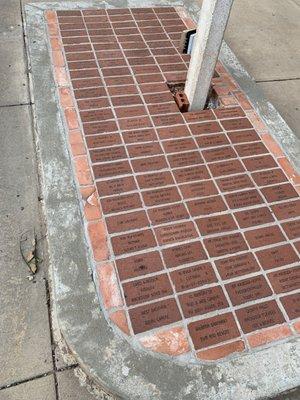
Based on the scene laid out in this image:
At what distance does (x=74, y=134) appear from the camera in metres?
2.64

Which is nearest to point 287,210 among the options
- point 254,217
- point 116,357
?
point 254,217

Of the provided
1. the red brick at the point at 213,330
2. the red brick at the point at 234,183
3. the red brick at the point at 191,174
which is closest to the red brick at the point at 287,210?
the red brick at the point at 234,183

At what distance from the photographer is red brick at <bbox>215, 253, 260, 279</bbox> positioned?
2.06 m

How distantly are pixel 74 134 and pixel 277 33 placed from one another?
283 centimetres

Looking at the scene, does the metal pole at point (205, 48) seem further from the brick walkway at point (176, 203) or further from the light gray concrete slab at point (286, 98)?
the light gray concrete slab at point (286, 98)

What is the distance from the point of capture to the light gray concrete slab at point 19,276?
5.94 feet

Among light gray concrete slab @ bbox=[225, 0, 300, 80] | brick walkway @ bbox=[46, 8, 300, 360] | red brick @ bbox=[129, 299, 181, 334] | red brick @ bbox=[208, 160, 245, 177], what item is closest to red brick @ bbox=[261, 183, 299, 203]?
brick walkway @ bbox=[46, 8, 300, 360]

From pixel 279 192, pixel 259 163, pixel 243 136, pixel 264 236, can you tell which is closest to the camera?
pixel 264 236

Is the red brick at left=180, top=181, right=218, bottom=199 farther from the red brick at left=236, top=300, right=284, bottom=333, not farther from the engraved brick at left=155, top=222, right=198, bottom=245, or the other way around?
the red brick at left=236, top=300, right=284, bottom=333

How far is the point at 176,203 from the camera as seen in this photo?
2.33 meters

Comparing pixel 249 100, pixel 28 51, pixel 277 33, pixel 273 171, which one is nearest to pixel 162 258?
pixel 273 171

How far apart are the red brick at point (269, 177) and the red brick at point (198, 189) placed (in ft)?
1.09

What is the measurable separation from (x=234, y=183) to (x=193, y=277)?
0.79 meters

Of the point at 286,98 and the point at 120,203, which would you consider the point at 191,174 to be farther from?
the point at 286,98
